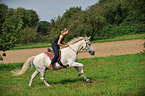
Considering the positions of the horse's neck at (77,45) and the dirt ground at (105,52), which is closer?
the horse's neck at (77,45)

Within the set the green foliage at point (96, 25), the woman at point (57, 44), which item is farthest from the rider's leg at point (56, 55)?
the green foliage at point (96, 25)

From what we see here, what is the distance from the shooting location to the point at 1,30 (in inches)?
589

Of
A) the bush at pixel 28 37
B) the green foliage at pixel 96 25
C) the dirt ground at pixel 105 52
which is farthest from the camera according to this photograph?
the bush at pixel 28 37

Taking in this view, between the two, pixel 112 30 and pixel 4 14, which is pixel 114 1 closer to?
pixel 112 30

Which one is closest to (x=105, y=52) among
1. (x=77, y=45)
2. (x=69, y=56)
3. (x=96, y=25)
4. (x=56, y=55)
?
(x=77, y=45)

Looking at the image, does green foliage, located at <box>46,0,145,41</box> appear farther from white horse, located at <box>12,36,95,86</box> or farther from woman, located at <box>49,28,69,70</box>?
woman, located at <box>49,28,69,70</box>

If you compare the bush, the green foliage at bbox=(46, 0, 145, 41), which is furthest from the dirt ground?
the bush

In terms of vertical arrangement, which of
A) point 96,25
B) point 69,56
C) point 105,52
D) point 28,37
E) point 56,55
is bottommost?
point 105,52

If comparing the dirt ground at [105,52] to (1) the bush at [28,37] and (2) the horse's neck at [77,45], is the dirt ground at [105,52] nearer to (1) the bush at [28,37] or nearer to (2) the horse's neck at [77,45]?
(2) the horse's neck at [77,45]

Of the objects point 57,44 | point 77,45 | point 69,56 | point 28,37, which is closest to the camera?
point 57,44

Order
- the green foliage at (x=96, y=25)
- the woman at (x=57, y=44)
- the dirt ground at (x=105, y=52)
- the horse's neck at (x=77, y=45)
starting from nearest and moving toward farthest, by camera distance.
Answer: the woman at (x=57, y=44), the horse's neck at (x=77, y=45), the dirt ground at (x=105, y=52), the green foliage at (x=96, y=25)

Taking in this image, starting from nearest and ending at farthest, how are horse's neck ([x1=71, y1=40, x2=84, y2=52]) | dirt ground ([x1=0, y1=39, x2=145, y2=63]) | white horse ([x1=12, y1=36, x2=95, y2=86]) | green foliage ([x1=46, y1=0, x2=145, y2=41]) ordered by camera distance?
white horse ([x1=12, y1=36, x2=95, y2=86]) < horse's neck ([x1=71, y1=40, x2=84, y2=52]) < dirt ground ([x1=0, y1=39, x2=145, y2=63]) < green foliage ([x1=46, y1=0, x2=145, y2=41])

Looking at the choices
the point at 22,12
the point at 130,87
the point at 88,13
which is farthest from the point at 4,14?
the point at 22,12

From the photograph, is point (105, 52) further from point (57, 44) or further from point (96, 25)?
point (96, 25)
